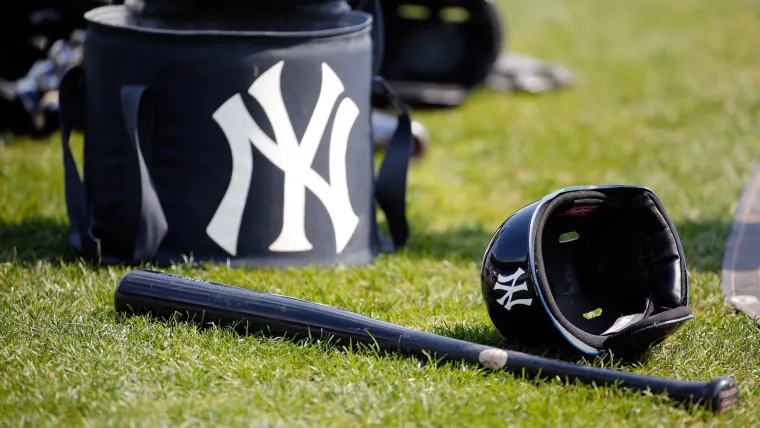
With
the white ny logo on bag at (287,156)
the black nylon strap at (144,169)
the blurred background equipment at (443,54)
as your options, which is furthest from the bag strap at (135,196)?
the blurred background equipment at (443,54)

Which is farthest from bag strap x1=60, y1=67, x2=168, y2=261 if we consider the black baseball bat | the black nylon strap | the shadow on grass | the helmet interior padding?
the helmet interior padding

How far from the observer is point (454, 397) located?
2.86 m

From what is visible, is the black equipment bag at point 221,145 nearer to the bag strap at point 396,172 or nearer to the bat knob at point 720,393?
the bag strap at point 396,172

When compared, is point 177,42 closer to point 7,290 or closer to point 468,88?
point 7,290

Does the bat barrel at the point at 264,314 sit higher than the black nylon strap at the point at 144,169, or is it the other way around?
the black nylon strap at the point at 144,169

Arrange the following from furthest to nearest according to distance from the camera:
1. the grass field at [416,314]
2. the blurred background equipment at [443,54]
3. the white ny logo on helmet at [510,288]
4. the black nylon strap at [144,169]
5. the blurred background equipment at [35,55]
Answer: the blurred background equipment at [443,54] → the blurred background equipment at [35,55] → the black nylon strap at [144,169] → the white ny logo on helmet at [510,288] → the grass field at [416,314]

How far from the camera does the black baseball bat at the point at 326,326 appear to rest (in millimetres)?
2854

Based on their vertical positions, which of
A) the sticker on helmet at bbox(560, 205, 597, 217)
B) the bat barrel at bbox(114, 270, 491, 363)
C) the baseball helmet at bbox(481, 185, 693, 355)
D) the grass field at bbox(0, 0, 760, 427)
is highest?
the sticker on helmet at bbox(560, 205, 597, 217)

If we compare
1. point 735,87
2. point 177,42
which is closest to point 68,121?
point 177,42

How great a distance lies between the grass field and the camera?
9.12ft

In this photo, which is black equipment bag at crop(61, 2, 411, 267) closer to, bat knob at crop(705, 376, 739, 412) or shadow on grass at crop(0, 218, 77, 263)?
shadow on grass at crop(0, 218, 77, 263)

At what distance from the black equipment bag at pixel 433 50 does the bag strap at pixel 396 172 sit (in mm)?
3642

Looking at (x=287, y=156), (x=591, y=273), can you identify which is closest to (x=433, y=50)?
(x=287, y=156)

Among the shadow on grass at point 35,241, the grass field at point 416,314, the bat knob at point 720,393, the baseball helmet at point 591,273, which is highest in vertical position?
the baseball helmet at point 591,273
